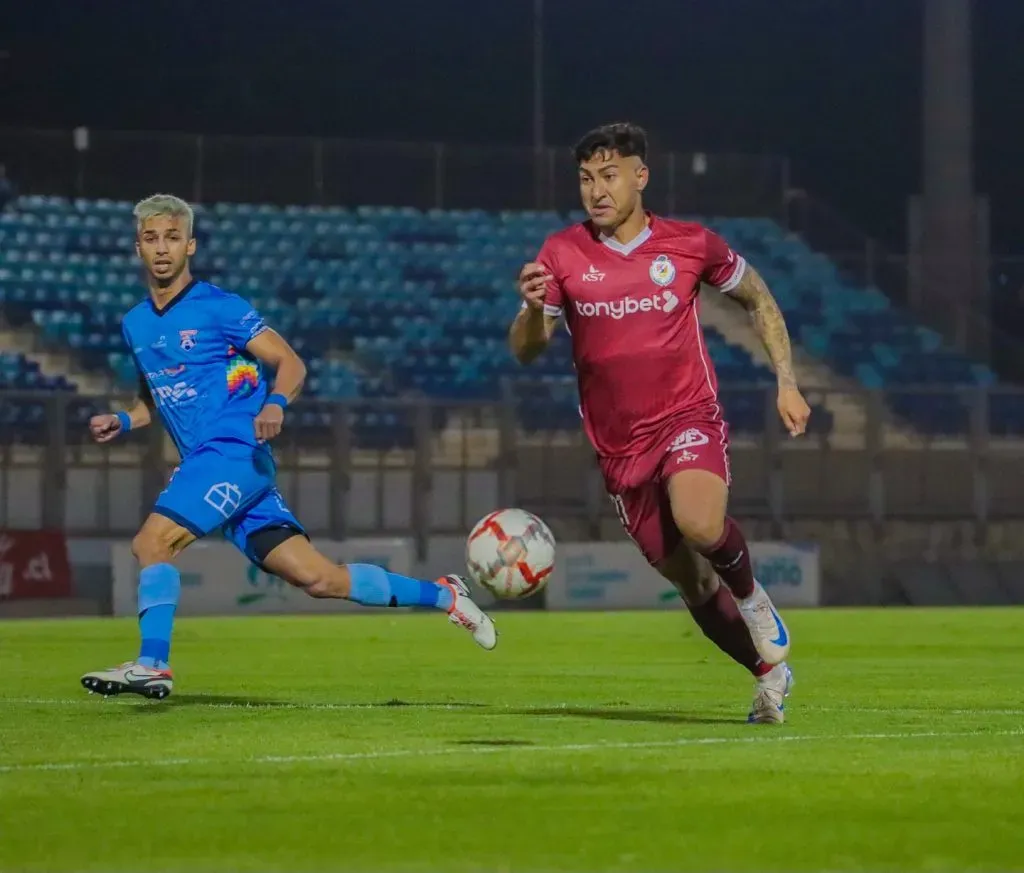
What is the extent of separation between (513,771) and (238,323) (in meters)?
3.31

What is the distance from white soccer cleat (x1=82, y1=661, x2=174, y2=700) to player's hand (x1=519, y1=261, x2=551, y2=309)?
218 centimetres

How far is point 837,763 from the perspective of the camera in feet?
23.0

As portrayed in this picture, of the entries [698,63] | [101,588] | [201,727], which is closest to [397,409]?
[101,588]

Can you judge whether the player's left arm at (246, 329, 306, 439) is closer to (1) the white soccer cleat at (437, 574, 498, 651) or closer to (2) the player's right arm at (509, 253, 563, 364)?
(2) the player's right arm at (509, 253, 563, 364)

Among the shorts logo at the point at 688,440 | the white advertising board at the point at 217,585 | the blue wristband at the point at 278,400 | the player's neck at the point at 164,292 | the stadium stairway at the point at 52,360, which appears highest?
the stadium stairway at the point at 52,360

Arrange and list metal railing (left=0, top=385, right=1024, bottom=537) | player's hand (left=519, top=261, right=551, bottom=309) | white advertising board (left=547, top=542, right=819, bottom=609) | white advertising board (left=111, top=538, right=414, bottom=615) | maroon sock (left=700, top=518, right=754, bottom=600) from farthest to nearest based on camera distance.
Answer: white advertising board (left=547, top=542, right=819, bottom=609) < metal railing (left=0, top=385, right=1024, bottom=537) < white advertising board (left=111, top=538, right=414, bottom=615) < maroon sock (left=700, top=518, right=754, bottom=600) < player's hand (left=519, top=261, right=551, bottom=309)

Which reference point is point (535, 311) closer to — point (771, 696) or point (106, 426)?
point (771, 696)

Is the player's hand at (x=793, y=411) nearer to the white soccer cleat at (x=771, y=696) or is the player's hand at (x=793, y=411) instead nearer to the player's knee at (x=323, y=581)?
the white soccer cleat at (x=771, y=696)

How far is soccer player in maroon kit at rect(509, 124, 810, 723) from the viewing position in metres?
8.51

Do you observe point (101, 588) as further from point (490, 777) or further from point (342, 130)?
point (490, 777)

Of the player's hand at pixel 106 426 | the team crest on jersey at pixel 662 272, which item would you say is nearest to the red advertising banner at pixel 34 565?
the player's hand at pixel 106 426

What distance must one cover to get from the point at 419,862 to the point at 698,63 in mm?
32042

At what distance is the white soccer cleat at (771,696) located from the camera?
336 inches

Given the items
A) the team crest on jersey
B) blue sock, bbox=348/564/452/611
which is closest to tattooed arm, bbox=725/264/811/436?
the team crest on jersey
